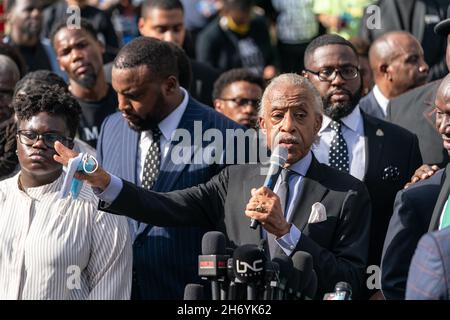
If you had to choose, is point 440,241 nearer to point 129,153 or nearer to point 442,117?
point 442,117

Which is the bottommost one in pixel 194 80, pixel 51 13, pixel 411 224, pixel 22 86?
pixel 411 224

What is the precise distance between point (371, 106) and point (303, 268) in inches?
141

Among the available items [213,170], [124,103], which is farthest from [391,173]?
[124,103]

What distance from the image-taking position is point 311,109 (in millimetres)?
6961

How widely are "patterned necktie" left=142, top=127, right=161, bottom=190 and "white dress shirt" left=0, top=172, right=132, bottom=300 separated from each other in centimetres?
73

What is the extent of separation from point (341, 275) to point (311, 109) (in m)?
0.94

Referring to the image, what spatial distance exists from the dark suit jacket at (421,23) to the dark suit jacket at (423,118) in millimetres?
2164

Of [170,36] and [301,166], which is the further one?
[170,36]

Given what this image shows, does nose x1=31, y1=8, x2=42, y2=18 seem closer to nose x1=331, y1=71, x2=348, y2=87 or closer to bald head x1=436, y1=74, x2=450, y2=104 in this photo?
nose x1=331, y1=71, x2=348, y2=87

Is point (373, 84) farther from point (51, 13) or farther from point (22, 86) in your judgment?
point (51, 13)

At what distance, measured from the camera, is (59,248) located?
682 centimetres
